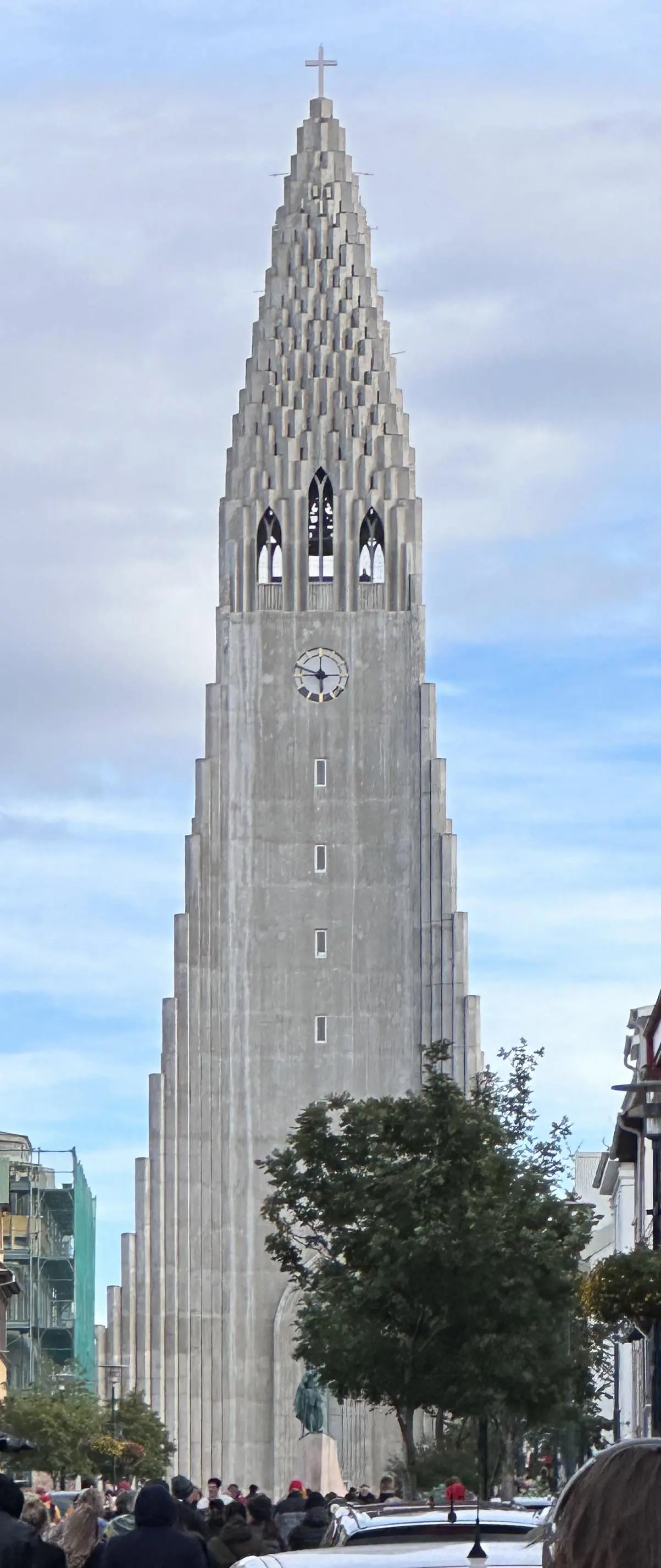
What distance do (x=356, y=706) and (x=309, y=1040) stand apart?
11269 millimetres

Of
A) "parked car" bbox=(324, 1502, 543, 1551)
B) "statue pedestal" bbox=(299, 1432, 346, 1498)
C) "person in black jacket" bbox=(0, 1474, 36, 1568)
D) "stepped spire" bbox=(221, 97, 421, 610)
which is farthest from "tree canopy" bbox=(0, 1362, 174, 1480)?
"parked car" bbox=(324, 1502, 543, 1551)

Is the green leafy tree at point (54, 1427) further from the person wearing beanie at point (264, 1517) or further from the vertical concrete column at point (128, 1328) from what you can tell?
the person wearing beanie at point (264, 1517)

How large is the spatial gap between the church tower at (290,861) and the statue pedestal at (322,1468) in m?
16.1

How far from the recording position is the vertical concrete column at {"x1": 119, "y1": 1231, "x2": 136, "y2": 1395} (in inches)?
3376

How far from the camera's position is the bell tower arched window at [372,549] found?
92.8 metres

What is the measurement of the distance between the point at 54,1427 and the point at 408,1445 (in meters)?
31.3

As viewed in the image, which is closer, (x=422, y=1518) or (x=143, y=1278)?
(x=422, y=1518)

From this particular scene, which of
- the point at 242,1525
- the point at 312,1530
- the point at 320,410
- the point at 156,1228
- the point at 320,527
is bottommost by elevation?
the point at 312,1530

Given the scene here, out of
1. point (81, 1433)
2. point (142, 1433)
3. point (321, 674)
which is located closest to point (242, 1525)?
point (81, 1433)

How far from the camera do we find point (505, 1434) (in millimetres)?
47969

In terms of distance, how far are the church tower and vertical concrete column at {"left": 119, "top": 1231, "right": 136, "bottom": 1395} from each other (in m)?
0.09

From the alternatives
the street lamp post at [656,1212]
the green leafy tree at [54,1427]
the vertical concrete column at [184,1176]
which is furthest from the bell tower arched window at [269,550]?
the street lamp post at [656,1212]

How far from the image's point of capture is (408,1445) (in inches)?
1523

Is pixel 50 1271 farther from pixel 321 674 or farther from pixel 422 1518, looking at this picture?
pixel 422 1518
